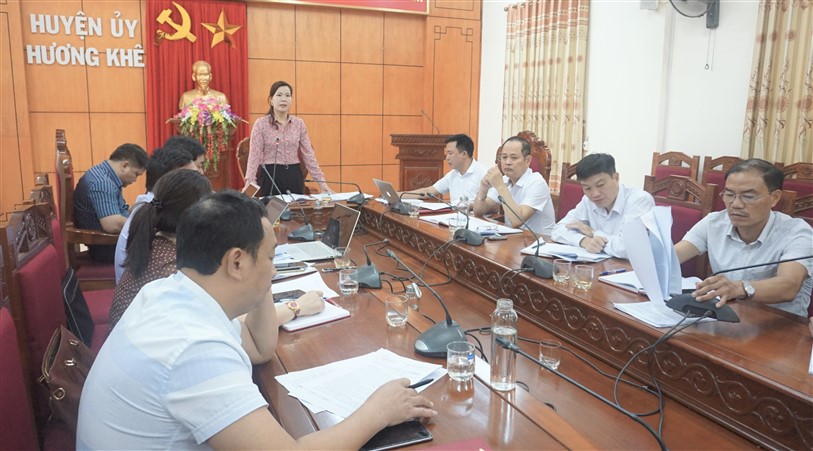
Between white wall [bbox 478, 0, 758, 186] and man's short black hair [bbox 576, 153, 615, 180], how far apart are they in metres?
1.98

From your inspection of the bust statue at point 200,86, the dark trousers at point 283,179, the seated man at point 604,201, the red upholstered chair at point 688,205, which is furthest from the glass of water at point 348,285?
the bust statue at point 200,86

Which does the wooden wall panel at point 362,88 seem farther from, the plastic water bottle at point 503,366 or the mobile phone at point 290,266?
the plastic water bottle at point 503,366

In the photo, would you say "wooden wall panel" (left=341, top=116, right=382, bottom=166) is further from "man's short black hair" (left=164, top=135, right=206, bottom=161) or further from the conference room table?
the conference room table

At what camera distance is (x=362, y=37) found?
650cm

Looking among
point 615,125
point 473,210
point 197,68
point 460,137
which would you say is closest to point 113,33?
point 197,68

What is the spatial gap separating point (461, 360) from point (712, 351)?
2.00 feet

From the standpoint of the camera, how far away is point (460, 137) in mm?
4023

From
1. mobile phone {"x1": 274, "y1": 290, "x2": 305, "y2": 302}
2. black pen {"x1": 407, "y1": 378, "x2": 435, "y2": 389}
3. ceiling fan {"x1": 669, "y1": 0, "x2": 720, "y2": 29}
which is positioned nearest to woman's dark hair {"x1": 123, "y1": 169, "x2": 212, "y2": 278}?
mobile phone {"x1": 274, "y1": 290, "x2": 305, "y2": 302}

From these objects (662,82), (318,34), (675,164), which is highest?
(318,34)

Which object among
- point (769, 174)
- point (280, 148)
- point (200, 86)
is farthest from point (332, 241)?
point (200, 86)

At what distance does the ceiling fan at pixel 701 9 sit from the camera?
4.03 m

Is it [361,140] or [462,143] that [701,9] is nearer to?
[462,143]

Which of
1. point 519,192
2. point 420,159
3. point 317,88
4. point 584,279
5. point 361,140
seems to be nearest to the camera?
point 584,279

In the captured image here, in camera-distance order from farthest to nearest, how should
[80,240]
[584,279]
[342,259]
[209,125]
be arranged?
[209,125], [80,240], [342,259], [584,279]
